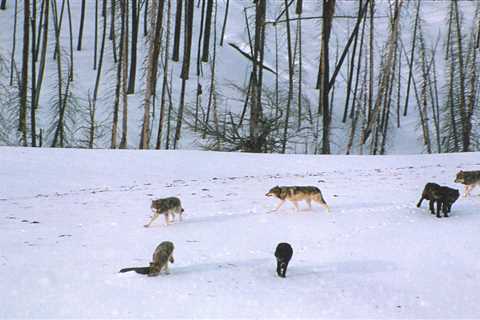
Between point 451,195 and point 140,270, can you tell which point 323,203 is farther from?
point 140,270

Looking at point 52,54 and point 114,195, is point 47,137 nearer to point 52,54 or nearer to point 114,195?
point 52,54

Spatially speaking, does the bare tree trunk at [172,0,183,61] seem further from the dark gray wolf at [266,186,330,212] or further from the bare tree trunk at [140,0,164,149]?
the dark gray wolf at [266,186,330,212]

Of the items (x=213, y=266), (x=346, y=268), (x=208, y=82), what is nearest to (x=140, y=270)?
(x=213, y=266)

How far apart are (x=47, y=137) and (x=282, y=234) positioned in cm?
2366

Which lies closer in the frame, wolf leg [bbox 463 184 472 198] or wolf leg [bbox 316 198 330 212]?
wolf leg [bbox 316 198 330 212]

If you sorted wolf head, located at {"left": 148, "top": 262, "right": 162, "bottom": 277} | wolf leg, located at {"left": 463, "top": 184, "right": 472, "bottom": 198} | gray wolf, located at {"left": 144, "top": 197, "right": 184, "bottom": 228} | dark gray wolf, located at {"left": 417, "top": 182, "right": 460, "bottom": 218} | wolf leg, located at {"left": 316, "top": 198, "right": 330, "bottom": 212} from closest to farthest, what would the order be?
wolf head, located at {"left": 148, "top": 262, "right": 162, "bottom": 277} < gray wolf, located at {"left": 144, "top": 197, "right": 184, "bottom": 228} < dark gray wolf, located at {"left": 417, "top": 182, "right": 460, "bottom": 218} < wolf leg, located at {"left": 316, "top": 198, "right": 330, "bottom": 212} < wolf leg, located at {"left": 463, "top": 184, "right": 472, "bottom": 198}

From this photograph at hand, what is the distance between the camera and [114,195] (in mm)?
11828

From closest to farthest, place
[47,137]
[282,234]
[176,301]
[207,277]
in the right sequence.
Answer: [176,301]
[207,277]
[282,234]
[47,137]

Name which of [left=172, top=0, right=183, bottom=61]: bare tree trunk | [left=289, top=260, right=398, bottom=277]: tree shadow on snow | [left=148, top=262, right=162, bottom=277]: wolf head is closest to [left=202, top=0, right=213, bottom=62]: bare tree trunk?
[left=172, top=0, right=183, bottom=61]: bare tree trunk

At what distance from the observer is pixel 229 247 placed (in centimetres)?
798

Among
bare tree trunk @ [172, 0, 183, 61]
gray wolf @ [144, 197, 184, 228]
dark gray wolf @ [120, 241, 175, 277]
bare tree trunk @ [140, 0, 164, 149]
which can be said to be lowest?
dark gray wolf @ [120, 241, 175, 277]

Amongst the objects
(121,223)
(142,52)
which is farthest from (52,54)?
(121,223)

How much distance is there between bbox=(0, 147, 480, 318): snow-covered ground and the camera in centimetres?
598

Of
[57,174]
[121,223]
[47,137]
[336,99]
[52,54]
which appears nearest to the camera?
[121,223]
